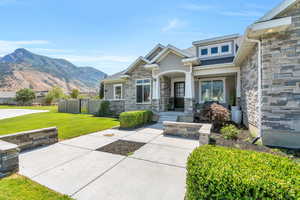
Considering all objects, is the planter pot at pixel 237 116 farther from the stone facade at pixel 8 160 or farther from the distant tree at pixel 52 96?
the distant tree at pixel 52 96

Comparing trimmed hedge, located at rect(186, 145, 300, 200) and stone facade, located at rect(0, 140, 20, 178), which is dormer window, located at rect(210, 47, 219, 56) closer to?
trimmed hedge, located at rect(186, 145, 300, 200)

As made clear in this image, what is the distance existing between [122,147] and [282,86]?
245 inches

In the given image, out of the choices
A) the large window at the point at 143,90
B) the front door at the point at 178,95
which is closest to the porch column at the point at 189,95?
the front door at the point at 178,95

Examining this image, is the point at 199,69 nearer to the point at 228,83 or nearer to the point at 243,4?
the point at 228,83

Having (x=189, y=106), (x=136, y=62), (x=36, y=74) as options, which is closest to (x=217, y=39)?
(x=189, y=106)

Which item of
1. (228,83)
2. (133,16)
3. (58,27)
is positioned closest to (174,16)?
(133,16)

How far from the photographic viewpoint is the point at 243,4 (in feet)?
27.7

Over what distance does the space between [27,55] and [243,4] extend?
7113 inches

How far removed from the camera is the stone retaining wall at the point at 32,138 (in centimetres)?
438

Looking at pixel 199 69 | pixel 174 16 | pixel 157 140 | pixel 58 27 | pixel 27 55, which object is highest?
pixel 27 55

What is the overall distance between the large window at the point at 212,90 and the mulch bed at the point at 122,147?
799 centimetres

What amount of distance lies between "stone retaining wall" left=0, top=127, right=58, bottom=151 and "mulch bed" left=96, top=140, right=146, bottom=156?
2120 mm

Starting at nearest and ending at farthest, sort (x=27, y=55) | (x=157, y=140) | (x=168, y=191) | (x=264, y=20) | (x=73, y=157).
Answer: (x=168, y=191)
(x=73, y=157)
(x=264, y=20)
(x=157, y=140)
(x=27, y=55)

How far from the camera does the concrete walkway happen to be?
260cm
